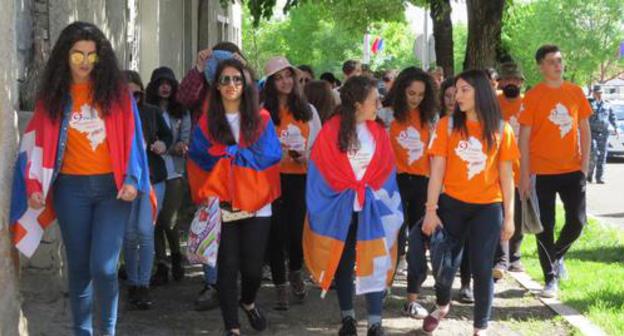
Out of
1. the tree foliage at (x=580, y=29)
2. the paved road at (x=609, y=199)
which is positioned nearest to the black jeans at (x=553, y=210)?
the paved road at (x=609, y=199)

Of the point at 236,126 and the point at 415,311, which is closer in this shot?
the point at 236,126

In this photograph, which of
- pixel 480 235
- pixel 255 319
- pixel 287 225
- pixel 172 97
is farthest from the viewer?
pixel 172 97

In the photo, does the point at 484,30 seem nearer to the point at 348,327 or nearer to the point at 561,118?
the point at 561,118

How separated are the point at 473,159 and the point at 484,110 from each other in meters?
0.31

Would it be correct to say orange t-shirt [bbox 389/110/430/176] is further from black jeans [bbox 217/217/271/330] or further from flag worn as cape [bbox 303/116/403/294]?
black jeans [bbox 217/217/271/330]

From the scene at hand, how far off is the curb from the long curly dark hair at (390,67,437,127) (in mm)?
1688

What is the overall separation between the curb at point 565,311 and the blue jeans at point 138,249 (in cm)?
302

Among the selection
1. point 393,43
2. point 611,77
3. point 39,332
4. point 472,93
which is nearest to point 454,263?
point 472,93

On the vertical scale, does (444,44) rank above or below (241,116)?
above

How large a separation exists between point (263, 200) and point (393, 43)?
5460 centimetres

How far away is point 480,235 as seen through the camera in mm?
5730

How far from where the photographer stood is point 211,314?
6.62 metres

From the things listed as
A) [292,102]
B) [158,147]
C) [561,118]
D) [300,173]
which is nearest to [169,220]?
[158,147]

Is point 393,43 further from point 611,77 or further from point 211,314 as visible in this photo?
point 211,314
